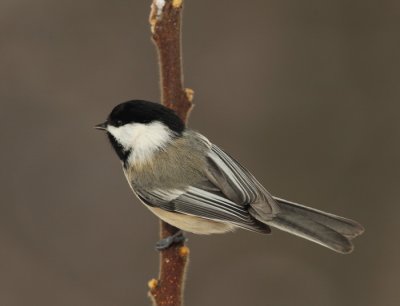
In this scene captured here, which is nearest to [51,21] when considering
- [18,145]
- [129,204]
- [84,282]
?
[18,145]

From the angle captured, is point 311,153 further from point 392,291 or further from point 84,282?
point 84,282

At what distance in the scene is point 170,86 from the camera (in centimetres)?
171

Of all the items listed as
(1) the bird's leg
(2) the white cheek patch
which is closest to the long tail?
(1) the bird's leg

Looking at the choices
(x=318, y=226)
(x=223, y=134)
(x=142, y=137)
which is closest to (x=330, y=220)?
(x=318, y=226)

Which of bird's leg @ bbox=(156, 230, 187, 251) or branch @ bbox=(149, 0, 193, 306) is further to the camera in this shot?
bird's leg @ bbox=(156, 230, 187, 251)

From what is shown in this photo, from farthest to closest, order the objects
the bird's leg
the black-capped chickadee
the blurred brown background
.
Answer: the blurred brown background → the black-capped chickadee → the bird's leg

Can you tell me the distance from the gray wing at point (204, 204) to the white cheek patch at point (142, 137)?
129 mm

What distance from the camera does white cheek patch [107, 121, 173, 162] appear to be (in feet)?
5.89

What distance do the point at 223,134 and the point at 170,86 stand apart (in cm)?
161

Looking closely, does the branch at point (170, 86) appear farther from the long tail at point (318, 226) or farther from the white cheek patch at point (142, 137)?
the long tail at point (318, 226)

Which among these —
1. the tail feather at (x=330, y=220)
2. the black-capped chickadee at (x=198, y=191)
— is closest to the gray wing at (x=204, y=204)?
the black-capped chickadee at (x=198, y=191)

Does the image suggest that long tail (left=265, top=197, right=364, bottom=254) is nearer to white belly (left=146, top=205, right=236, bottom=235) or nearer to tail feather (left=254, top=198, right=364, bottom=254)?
tail feather (left=254, top=198, right=364, bottom=254)

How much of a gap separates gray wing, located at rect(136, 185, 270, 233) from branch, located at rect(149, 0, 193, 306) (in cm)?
13

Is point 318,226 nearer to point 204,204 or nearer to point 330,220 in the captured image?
point 330,220
